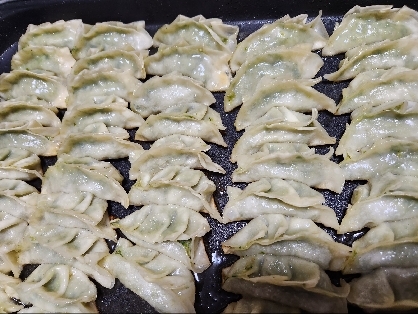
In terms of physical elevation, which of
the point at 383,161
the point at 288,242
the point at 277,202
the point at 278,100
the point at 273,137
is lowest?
the point at 288,242

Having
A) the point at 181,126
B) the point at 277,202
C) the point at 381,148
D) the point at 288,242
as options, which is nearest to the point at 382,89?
the point at 381,148

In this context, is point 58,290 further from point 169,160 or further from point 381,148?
point 381,148

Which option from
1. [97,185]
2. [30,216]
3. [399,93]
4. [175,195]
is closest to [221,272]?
[175,195]

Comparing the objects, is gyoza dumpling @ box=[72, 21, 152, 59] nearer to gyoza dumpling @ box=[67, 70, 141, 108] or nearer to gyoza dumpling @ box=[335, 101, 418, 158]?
gyoza dumpling @ box=[67, 70, 141, 108]

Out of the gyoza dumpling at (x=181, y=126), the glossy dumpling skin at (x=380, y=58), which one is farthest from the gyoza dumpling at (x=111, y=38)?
the glossy dumpling skin at (x=380, y=58)

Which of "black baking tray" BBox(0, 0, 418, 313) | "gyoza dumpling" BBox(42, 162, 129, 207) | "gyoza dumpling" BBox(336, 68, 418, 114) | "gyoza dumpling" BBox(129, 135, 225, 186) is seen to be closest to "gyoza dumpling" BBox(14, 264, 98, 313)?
"black baking tray" BBox(0, 0, 418, 313)
